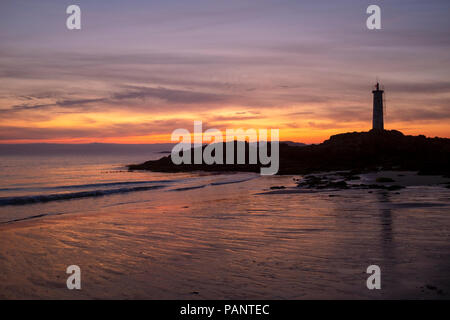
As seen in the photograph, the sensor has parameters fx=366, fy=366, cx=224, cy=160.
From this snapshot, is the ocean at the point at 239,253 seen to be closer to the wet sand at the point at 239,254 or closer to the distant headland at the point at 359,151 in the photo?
the wet sand at the point at 239,254

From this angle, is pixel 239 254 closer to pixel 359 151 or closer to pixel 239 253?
pixel 239 253

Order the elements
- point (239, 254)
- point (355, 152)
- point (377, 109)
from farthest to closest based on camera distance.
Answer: point (377, 109) < point (355, 152) < point (239, 254)

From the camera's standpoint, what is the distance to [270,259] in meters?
7.56

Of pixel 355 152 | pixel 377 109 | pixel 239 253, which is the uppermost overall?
pixel 377 109

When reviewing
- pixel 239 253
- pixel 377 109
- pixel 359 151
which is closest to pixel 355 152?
pixel 359 151

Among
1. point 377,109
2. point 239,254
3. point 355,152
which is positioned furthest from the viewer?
point 377,109

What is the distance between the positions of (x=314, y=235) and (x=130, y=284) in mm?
5284

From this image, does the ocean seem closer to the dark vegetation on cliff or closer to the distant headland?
the distant headland

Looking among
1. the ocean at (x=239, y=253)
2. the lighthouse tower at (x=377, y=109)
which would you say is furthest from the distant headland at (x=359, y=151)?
the ocean at (x=239, y=253)

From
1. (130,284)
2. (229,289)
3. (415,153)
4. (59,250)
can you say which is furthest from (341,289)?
(415,153)

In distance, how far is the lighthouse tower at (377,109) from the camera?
191 feet

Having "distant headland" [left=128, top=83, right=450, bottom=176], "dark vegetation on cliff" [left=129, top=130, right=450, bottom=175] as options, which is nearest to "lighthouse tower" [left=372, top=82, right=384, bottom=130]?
"distant headland" [left=128, top=83, right=450, bottom=176]

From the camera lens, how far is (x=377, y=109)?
5884cm
